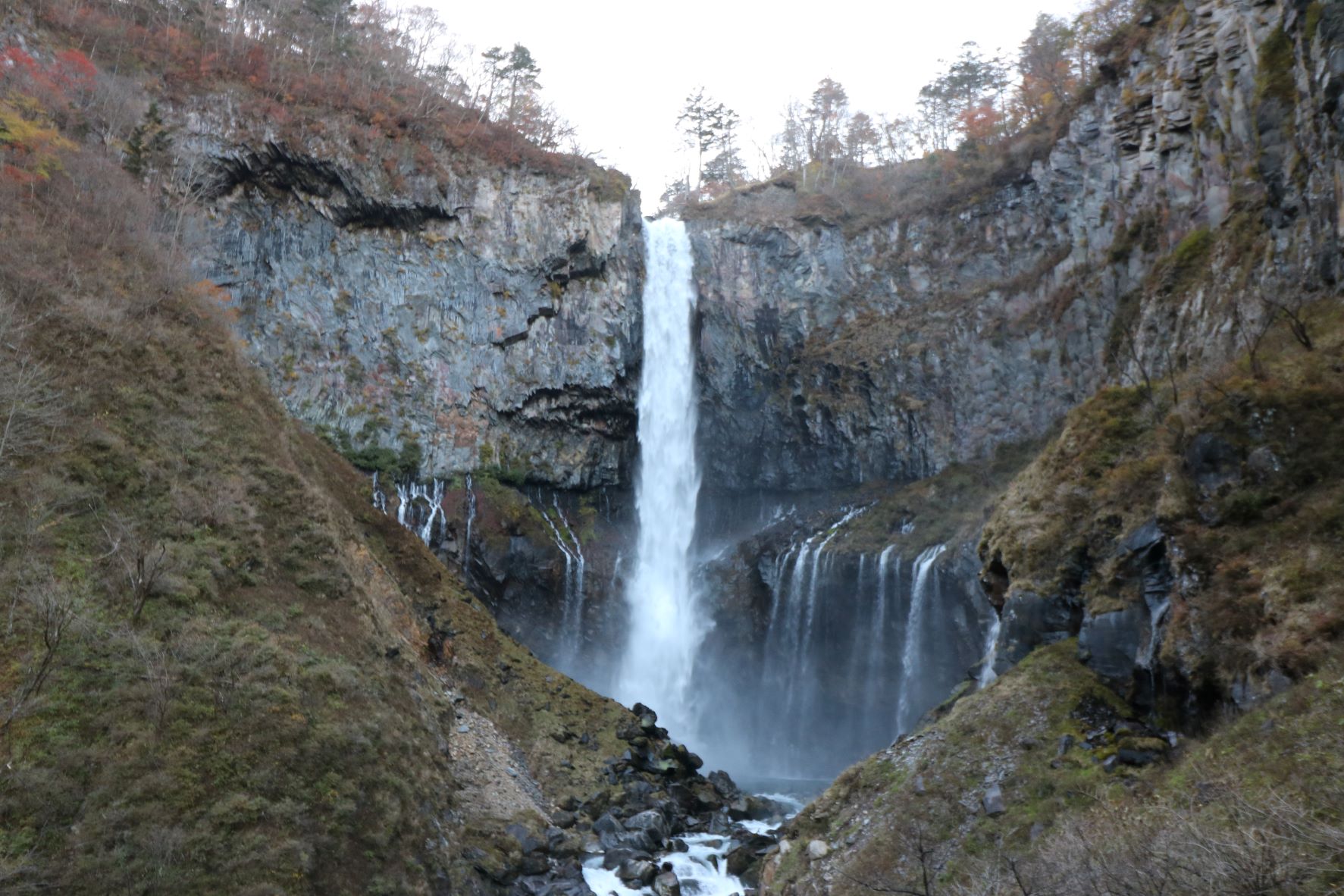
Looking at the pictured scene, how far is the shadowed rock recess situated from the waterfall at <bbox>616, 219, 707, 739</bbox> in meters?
0.32

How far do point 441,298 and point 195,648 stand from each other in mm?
22945

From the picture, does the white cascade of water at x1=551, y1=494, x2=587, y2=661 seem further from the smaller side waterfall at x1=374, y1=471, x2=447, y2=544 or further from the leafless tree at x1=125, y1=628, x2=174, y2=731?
the leafless tree at x1=125, y1=628, x2=174, y2=731

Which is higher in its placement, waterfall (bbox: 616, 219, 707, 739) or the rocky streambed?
waterfall (bbox: 616, 219, 707, 739)

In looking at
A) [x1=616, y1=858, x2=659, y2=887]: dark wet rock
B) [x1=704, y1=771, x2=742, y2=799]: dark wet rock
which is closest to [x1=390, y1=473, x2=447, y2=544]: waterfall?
[x1=704, y1=771, x2=742, y2=799]: dark wet rock

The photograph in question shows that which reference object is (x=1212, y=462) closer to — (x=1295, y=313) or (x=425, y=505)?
(x=1295, y=313)

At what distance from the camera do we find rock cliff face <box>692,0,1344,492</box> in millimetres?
16688

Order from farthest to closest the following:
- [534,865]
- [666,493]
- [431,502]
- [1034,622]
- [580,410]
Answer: [666,493] < [580,410] < [431,502] < [534,865] < [1034,622]

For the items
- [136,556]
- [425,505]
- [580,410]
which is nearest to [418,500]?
[425,505]

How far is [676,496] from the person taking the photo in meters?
37.5

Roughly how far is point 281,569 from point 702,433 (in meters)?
24.5

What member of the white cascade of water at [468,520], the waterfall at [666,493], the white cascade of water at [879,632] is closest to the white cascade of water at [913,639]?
the white cascade of water at [879,632]

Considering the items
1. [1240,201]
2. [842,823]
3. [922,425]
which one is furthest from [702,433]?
[842,823]

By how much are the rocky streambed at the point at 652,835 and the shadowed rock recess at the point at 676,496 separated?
6.3 inches

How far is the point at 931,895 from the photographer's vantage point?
9.20 meters
